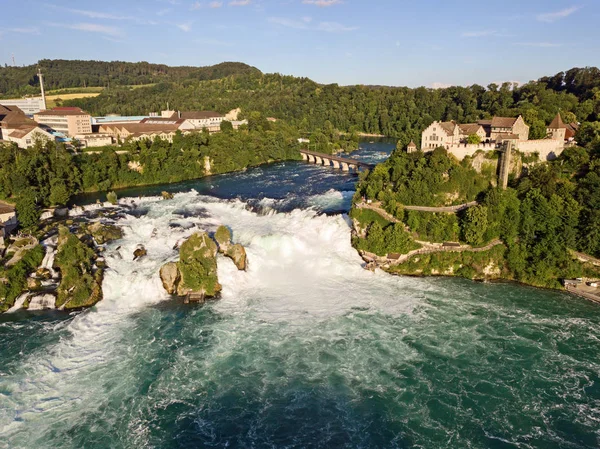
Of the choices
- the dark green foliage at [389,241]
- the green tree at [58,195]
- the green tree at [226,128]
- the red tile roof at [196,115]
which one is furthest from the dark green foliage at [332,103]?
the dark green foliage at [389,241]

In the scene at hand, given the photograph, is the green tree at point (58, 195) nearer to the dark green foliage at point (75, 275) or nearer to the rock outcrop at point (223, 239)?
the dark green foliage at point (75, 275)

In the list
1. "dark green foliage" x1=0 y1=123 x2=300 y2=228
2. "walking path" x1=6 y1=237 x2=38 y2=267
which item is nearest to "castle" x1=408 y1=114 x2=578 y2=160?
"dark green foliage" x1=0 y1=123 x2=300 y2=228

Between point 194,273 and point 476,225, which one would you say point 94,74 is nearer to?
point 194,273

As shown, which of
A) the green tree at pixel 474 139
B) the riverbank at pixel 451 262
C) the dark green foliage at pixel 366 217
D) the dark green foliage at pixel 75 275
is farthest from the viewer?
the green tree at pixel 474 139

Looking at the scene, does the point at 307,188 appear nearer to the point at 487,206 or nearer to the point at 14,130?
the point at 487,206

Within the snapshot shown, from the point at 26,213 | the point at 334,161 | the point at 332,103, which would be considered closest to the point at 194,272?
the point at 26,213

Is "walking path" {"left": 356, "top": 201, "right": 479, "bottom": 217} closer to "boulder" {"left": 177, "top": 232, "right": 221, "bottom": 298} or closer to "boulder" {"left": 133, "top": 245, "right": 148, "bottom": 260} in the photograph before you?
"boulder" {"left": 177, "top": 232, "right": 221, "bottom": 298}
